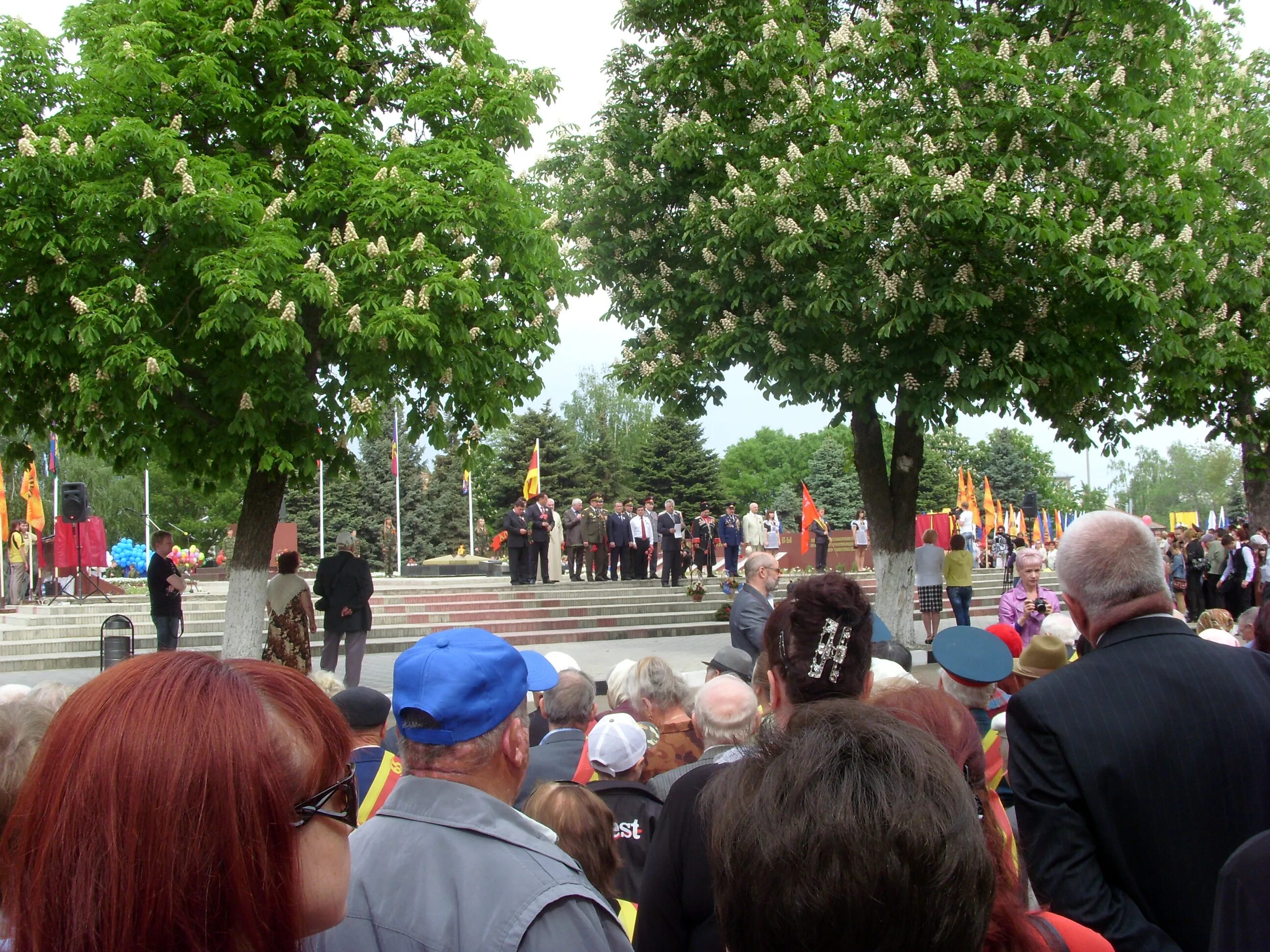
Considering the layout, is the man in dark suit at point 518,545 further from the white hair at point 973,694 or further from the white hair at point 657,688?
the white hair at point 973,694

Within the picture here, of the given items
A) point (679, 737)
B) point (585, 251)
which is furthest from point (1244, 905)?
point (585, 251)

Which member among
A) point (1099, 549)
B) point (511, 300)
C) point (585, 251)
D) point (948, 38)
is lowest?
point (1099, 549)

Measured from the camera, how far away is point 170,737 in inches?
51.1

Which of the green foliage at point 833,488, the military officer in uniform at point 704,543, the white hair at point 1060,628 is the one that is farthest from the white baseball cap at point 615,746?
the green foliage at point 833,488

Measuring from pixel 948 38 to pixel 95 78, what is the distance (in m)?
10.3

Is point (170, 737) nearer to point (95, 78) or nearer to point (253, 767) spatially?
point (253, 767)

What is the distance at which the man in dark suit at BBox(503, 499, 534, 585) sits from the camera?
78.1 ft

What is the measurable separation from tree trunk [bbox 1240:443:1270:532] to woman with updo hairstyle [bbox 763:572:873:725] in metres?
21.8

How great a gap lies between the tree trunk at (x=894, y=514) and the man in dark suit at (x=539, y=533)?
9.18m

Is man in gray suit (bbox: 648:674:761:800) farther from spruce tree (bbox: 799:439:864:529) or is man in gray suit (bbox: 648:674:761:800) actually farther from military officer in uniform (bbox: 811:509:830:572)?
spruce tree (bbox: 799:439:864:529)

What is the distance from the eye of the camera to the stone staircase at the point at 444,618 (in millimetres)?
17094

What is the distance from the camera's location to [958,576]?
57.7 feet

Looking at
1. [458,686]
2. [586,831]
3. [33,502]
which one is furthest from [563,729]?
[33,502]

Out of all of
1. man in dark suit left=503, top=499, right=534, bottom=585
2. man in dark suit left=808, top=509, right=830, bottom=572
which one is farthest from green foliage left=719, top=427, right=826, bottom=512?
man in dark suit left=503, top=499, right=534, bottom=585
